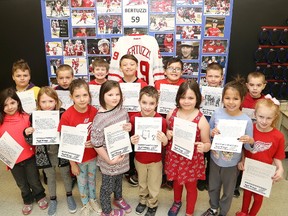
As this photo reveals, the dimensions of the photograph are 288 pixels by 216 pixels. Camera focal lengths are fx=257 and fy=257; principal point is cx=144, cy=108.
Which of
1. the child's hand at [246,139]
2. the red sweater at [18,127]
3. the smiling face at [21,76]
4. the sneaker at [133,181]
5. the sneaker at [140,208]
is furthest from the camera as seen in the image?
the sneaker at [133,181]

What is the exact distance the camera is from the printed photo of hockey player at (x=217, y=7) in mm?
3795

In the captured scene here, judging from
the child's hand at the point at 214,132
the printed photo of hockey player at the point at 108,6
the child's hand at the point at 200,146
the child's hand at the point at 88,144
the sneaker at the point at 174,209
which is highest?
the printed photo of hockey player at the point at 108,6

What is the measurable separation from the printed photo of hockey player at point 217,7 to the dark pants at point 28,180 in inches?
123

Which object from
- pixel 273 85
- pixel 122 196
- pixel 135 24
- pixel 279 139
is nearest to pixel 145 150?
pixel 122 196

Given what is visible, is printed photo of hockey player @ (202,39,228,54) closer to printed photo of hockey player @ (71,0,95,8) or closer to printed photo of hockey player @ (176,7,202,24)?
printed photo of hockey player @ (176,7,202,24)

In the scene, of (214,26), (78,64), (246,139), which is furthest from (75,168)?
(214,26)

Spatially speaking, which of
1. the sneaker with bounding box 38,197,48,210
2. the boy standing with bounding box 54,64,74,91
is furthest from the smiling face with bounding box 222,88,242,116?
the sneaker with bounding box 38,197,48,210

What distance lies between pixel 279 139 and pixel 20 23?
4.06 m

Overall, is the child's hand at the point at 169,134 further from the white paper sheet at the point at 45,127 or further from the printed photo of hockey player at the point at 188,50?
the printed photo of hockey player at the point at 188,50

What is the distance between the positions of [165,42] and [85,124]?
7.07 feet

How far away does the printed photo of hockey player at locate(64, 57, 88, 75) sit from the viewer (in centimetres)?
410

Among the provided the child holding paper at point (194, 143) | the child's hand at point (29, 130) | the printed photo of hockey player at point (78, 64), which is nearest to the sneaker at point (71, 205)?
the child's hand at point (29, 130)

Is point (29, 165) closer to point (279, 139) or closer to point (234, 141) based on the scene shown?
point (234, 141)

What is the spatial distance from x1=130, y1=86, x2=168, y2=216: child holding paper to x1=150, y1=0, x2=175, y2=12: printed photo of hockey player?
6.36ft
